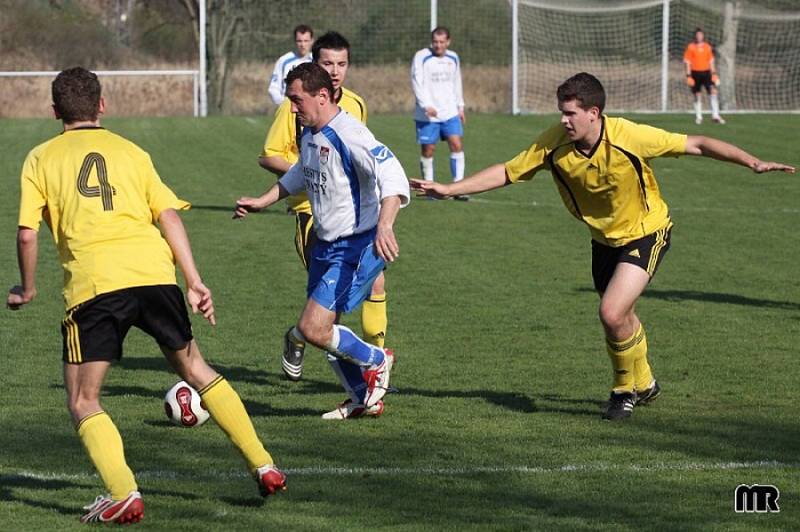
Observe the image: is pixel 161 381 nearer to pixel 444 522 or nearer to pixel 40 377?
pixel 40 377

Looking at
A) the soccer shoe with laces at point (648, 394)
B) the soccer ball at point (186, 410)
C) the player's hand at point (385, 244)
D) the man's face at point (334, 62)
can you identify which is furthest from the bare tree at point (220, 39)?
the player's hand at point (385, 244)

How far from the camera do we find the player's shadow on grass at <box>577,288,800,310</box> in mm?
11375

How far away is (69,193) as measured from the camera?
223 inches

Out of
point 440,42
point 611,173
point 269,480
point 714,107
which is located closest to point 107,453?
point 269,480

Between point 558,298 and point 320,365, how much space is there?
3018 mm

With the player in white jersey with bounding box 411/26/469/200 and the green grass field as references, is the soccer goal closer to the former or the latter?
the player in white jersey with bounding box 411/26/469/200

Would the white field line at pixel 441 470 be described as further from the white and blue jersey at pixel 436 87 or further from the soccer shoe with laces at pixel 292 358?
the white and blue jersey at pixel 436 87

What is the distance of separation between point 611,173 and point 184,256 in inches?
107

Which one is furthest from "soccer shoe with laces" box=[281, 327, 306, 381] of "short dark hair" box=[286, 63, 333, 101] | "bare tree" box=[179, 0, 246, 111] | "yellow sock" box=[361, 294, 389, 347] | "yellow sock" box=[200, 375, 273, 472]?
"bare tree" box=[179, 0, 246, 111]

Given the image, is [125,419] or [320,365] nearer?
[125,419]

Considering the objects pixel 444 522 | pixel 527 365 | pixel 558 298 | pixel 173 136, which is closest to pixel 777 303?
pixel 558 298

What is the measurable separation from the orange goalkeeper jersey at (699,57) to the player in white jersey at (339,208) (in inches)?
1007

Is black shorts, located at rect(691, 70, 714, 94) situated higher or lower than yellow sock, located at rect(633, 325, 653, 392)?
higher

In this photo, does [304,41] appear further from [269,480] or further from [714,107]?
[714,107]
